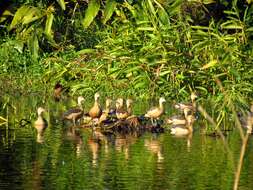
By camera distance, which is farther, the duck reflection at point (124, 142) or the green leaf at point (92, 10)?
the duck reflection at point (124, 142)

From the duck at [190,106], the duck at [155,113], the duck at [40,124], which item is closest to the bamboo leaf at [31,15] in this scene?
the duck at [40,124]

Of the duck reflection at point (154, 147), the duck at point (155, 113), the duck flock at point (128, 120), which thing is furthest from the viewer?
the duck at point (155, 113)

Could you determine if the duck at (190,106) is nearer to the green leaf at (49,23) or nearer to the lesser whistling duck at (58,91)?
the lesser whistling duck at (58,91)

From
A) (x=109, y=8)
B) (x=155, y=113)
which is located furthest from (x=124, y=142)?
(x=109, y=8)

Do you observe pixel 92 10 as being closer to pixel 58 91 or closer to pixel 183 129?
pixel 183 129

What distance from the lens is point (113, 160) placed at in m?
13.4

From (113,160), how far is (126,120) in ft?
13.0

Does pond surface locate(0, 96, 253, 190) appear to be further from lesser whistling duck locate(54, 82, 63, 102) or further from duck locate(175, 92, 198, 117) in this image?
lesser whistling duck locate(54, 82, 63, 102)

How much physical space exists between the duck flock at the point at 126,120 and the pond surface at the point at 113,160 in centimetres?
22

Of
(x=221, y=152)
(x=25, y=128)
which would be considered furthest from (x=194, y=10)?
(x=221, y=152)

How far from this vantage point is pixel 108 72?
20266 millimetres

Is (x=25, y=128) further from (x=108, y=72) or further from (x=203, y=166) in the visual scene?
(x=203, y=166)

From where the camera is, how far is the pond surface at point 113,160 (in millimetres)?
11602

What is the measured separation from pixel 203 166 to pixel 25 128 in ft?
16.7
